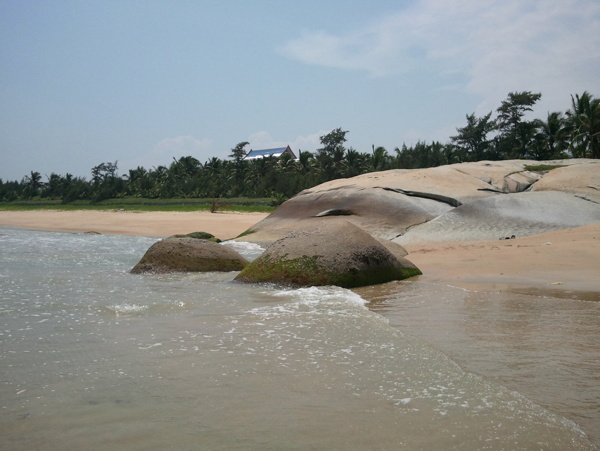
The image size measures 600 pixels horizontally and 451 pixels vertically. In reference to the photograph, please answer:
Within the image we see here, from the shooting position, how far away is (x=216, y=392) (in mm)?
2900

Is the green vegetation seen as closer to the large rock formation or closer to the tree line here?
the tree line

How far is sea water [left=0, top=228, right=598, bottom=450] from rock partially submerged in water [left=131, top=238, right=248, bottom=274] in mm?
2976

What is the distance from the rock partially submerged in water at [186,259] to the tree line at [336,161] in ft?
89.3

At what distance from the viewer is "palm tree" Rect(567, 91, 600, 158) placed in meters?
33.2

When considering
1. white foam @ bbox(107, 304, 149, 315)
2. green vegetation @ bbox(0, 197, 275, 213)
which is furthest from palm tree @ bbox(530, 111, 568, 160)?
white foam @ bbox(107, 304, 149, 315)

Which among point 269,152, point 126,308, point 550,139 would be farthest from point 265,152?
point 126,308

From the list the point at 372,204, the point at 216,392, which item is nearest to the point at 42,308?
the point at 216,392

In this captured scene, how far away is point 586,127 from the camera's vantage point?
3369 centimetres

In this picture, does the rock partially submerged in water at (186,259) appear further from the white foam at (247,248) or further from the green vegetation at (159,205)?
the green vegetation at (159,205)

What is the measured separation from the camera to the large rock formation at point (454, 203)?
1155cm

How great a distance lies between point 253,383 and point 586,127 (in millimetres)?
36275

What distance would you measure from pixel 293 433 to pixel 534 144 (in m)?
41.9

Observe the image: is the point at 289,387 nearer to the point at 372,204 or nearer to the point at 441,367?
the point at 441,367

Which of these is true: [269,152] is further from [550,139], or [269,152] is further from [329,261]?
[329,261]
